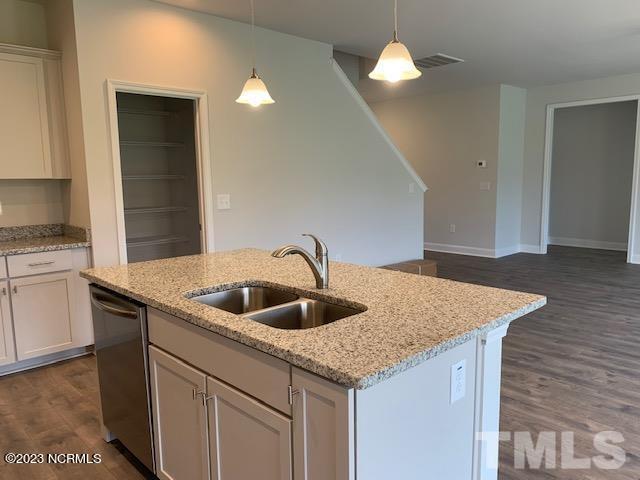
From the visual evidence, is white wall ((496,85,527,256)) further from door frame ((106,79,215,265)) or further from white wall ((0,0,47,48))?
white wall ((0,0,47,48))

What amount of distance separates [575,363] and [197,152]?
334 cm

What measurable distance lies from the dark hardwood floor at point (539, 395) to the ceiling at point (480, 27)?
2702 millimetres

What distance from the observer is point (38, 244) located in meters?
3.47

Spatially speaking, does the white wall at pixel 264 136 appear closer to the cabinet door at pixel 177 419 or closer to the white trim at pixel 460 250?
the cabinet door at pixel 177 419

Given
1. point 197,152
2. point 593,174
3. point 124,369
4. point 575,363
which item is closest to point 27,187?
point 197,152

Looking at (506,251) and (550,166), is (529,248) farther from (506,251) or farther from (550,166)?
(550,166)

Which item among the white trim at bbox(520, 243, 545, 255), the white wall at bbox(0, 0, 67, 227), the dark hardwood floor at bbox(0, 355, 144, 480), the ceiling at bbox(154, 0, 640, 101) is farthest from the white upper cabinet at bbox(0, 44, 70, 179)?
the white trim at bbox(520, 243, 545, 255)

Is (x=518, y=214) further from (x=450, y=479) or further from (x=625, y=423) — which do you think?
(x=450, y=479)

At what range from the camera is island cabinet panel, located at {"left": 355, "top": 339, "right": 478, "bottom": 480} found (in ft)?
4.08

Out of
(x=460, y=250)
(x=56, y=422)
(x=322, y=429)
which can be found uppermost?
(x=322, y=429)

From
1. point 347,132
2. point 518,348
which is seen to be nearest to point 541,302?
point 518,348

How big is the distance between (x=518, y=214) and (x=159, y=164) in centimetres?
589

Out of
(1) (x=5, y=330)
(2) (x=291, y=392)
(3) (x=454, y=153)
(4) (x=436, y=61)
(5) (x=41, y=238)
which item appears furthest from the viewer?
(3) (x=454, y=153)

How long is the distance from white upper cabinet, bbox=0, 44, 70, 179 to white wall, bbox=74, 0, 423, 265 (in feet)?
1.39
